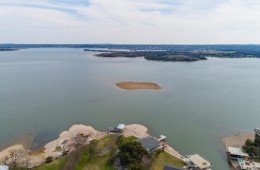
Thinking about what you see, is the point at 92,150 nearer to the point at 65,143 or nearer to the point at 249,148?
the point at 65,143

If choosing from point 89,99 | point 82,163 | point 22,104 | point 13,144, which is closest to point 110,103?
point 89,99

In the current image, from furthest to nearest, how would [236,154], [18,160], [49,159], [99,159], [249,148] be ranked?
[236,154] < [249,148] < [49,159] < [18,160] < [99,159]

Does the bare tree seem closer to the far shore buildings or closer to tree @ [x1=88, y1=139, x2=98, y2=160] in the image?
tree @ [x1=88, y1=139, x2=98, y2=160]

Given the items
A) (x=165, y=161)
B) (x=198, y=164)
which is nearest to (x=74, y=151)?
(x=165, y=161)

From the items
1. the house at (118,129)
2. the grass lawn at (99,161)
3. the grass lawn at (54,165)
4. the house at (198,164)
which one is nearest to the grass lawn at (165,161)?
the grass lawn at (99,161)

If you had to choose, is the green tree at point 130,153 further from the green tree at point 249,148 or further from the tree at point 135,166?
the green tree at point 249,148
